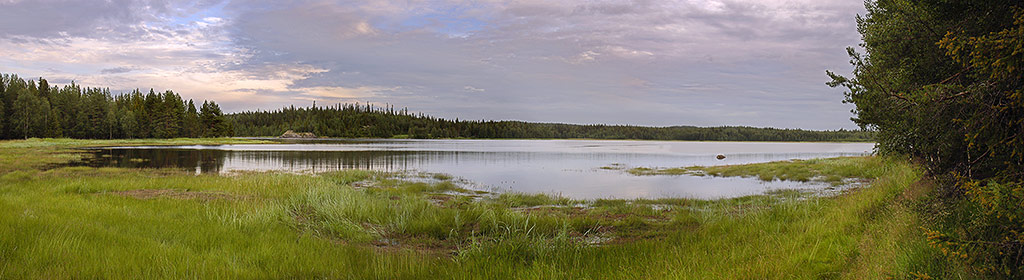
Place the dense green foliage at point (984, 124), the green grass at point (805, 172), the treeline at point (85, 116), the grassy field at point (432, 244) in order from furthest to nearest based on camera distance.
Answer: the treeline at point (85, 116) < the green grass at point (805, 172) < the grassy field at point (432, 244) < the dense green foliage at point (984, 124)

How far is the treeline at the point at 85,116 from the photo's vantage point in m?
92.0

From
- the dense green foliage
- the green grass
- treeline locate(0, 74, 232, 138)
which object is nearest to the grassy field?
the dense green foliage

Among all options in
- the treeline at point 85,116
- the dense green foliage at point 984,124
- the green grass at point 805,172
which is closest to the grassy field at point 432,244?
the dense green foliage at point 984,124

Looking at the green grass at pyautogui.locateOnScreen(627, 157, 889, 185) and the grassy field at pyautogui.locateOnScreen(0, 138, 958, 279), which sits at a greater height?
the grassy field at pyautogui.locateOnScreen(0, 138, 958, 279)

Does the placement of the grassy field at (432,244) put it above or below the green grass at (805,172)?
above

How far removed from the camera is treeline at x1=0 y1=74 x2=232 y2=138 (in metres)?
92.0

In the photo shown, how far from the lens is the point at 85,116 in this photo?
335 feet

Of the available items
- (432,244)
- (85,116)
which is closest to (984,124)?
(432,244)

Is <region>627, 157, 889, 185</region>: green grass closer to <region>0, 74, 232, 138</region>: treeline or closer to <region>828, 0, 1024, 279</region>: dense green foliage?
<region>828, 0, 1024, 279</region>: dense green foliage

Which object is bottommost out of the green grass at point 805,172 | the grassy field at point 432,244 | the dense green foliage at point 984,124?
the green grass at point 805,172

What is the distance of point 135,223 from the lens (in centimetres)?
936

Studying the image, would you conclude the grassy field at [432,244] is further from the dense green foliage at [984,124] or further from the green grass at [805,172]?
the green grass at [805,172]

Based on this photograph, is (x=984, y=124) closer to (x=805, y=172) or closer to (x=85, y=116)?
(x=805, y=172)

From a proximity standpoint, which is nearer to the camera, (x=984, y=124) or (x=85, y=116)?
(x=984, y=124)
